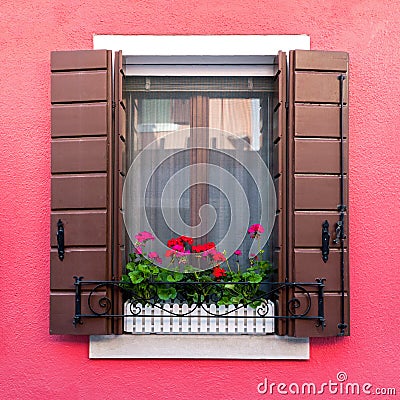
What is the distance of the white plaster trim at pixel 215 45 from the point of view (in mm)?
4973

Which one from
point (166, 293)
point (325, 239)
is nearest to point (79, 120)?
point (166, 293)

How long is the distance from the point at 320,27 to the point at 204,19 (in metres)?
0.79

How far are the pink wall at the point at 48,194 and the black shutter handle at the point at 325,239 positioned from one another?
23 centimetres

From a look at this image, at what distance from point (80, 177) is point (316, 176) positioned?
1.56 m

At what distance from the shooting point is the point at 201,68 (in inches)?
202

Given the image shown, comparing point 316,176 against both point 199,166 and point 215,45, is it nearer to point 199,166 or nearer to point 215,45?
point 199,166

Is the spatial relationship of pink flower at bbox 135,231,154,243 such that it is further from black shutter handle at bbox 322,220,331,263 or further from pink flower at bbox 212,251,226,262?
black shutter handle at bbox 322,220,331,263

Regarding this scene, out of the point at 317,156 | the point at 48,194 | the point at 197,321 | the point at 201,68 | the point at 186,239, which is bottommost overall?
the point at 197,321

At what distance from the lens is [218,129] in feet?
16.9

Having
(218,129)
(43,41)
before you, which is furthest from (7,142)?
(218,129)

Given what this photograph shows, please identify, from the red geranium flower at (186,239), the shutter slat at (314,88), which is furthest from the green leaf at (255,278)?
the shutter slat at (314,88)

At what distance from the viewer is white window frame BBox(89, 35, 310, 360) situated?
491 cm

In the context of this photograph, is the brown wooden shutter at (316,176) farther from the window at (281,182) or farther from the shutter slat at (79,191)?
the shutter slat at (79,191)

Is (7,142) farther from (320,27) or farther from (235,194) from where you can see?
(320,27)
